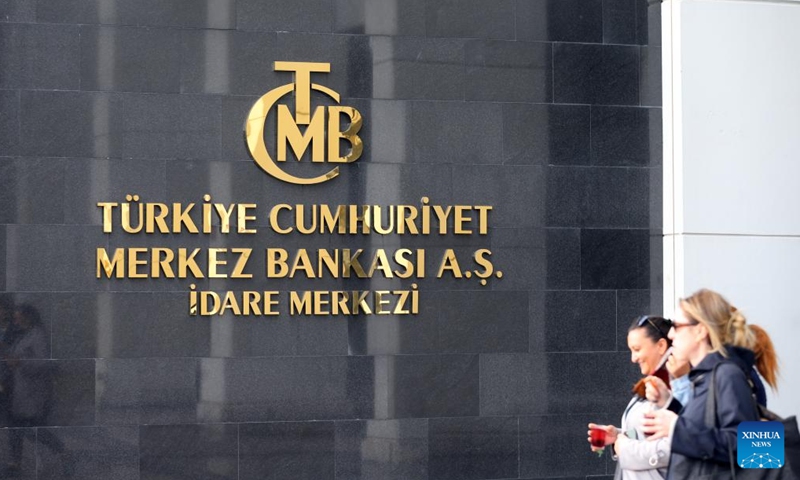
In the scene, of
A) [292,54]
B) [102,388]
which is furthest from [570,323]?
[102,388]

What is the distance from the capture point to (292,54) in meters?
8.74

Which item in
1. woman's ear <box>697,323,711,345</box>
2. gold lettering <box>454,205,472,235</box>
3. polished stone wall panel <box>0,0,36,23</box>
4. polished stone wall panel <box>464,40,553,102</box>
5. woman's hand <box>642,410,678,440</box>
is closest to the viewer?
woman's hand <box>642,410,678,440</box>

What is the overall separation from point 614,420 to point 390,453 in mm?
1711

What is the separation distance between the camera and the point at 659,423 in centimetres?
481

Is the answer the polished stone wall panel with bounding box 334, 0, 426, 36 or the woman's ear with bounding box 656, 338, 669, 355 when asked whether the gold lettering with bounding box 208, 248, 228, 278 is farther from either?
the woman's ear with bounding box 656, 338, 669, 355

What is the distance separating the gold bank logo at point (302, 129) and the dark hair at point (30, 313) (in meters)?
1.84

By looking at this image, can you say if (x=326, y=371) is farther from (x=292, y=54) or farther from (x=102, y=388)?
(x=292, y=54)

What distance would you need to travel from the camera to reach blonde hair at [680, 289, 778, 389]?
16.0 feet

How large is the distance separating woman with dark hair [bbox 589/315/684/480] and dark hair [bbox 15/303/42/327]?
4296 mm

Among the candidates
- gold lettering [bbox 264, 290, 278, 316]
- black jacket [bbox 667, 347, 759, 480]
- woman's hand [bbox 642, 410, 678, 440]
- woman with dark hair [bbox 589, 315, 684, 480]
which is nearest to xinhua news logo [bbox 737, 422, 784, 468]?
black jacket [bbox 667, 347, 759, 480]

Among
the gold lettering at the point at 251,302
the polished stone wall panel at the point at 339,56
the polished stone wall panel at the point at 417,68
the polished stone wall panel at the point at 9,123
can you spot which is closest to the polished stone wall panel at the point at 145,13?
the polished stone wall panel at the point at 339,56

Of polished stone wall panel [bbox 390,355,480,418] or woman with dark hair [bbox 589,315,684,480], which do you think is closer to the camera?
woman with dark hair [bbox 589,315,684,480]

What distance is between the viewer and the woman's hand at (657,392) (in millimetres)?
5465

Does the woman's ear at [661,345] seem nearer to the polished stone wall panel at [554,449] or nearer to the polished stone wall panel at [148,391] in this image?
the polished stone wall panel at [554,449]
